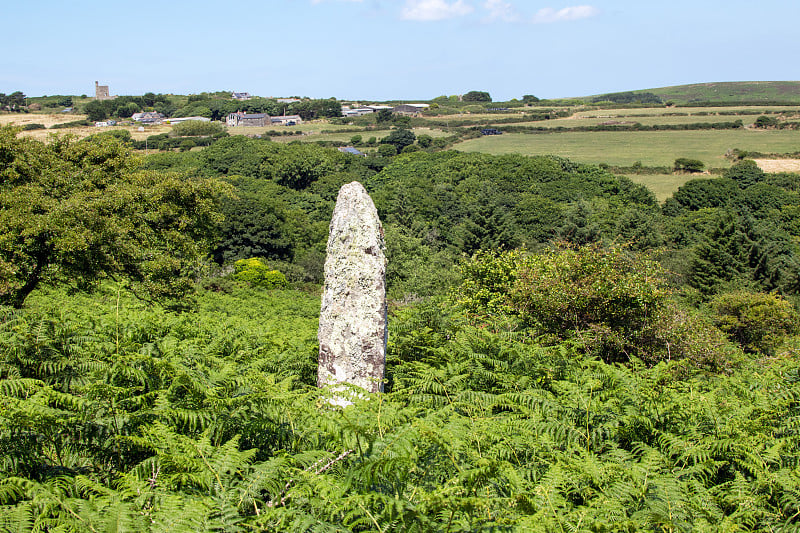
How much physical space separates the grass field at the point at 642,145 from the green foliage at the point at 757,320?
60006 millimetres

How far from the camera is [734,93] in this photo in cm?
17188

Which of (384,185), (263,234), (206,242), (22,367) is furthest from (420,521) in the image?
(384,185)

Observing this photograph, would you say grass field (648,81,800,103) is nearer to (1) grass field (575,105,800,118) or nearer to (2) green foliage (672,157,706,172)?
(1) grass field (575,105,800,118)

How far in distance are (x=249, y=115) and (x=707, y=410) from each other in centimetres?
14575

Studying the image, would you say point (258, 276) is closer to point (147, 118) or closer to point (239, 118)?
point (239, 118)

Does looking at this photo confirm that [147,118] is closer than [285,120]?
Yes

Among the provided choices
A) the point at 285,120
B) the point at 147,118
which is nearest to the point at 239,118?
the point at 285,120

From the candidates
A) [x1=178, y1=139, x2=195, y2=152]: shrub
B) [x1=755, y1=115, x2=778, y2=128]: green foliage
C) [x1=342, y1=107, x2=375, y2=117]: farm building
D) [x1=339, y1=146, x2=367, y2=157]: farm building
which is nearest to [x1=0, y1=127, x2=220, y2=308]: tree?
[x1=339, y1=146, x2=367, y2=157]: farm building

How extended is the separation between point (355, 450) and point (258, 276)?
41609mm

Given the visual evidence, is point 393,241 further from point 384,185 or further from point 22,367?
point 22,367

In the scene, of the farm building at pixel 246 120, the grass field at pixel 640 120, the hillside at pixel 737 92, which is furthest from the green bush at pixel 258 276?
the hillside at pixel 737 92

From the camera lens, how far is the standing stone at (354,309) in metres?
7.64

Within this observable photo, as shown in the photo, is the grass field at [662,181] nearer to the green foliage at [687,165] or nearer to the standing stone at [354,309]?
the green foliage at [687,165]

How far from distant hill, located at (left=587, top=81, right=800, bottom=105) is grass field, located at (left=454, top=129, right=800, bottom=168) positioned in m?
57.4
